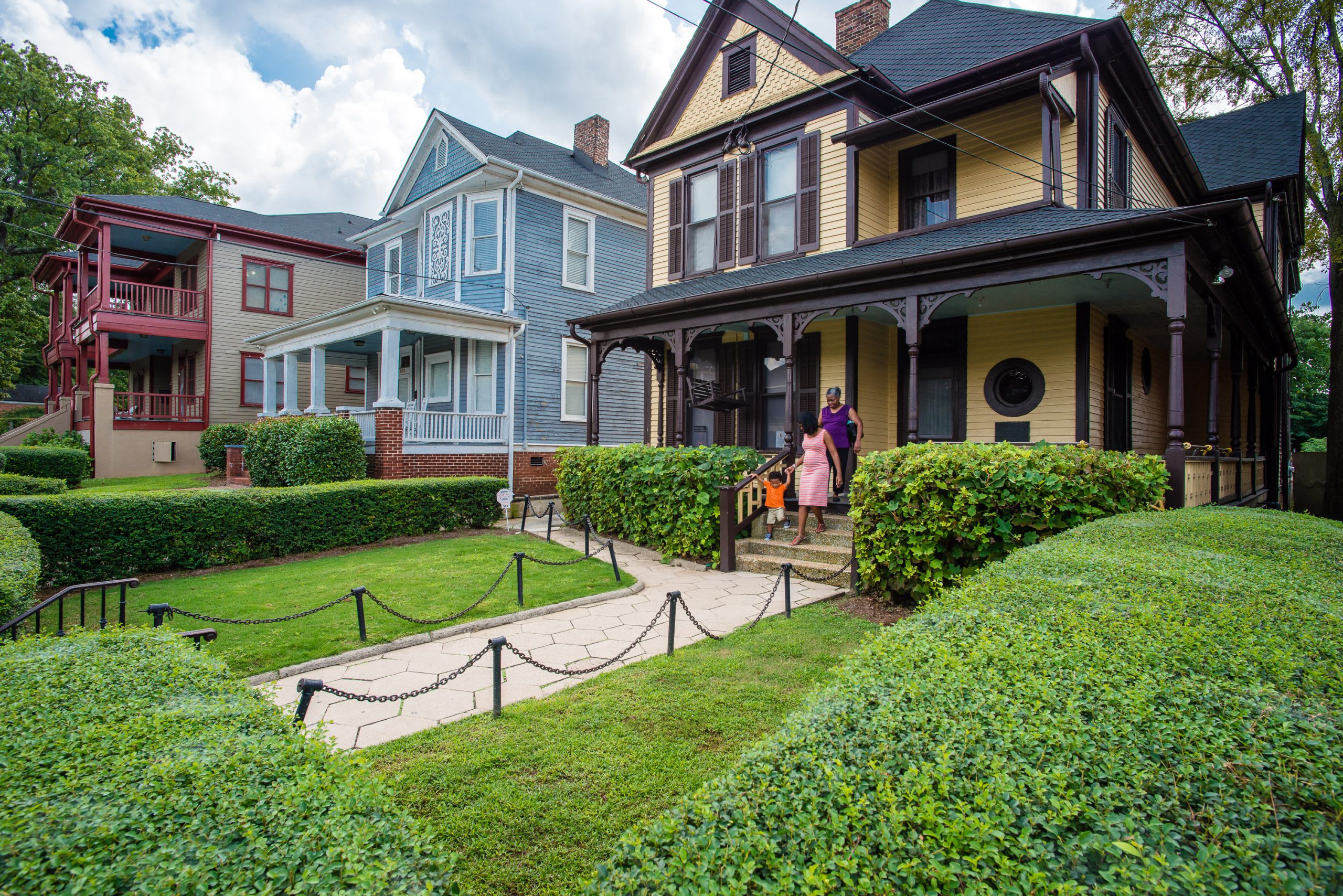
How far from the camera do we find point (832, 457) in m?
9.08

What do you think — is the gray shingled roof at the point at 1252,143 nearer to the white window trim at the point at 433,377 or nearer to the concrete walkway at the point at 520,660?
the concrete walkway at the point at 520,660

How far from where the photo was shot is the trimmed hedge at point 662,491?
936 cm

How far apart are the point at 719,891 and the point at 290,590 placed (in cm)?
778

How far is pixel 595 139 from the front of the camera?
803 inches

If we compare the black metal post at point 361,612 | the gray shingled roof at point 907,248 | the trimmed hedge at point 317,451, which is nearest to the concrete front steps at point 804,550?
the gray shingled roof at point 907,248

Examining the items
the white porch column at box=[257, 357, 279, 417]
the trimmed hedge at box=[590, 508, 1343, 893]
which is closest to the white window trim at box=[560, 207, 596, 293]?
the white porch column at box=[257, 357, 279, 417]

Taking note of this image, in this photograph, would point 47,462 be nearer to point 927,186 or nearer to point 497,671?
point 497,671

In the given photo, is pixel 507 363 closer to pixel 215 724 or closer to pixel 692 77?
pixel 692 77

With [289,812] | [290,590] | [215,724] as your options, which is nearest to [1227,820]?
[289,812]

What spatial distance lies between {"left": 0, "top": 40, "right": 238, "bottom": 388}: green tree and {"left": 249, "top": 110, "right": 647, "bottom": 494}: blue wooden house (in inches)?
700

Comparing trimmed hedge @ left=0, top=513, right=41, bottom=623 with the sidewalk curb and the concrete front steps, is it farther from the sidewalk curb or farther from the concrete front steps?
the concrete front steps

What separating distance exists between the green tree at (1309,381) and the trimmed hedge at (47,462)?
49.8 metres

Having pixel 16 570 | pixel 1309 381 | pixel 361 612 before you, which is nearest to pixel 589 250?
pixel 361 612

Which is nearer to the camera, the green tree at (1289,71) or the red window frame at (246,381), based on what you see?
the green tree at (1289,71)
